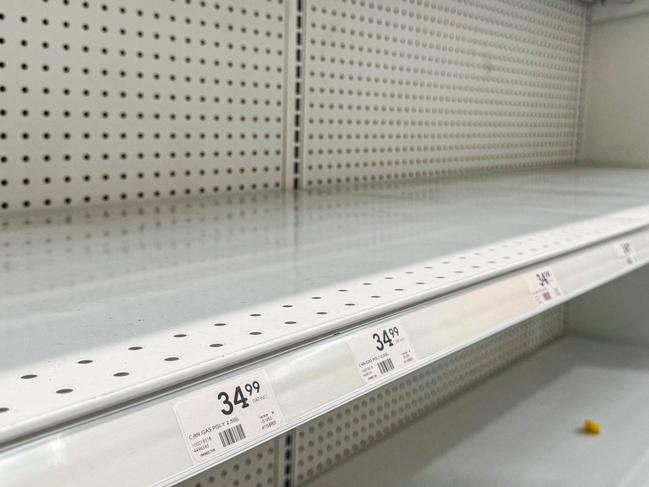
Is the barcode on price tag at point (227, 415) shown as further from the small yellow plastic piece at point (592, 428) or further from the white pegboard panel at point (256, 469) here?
the small yellow plastic piece at point (592, 428)

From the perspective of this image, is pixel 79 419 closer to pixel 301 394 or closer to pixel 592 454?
pixel 301 394

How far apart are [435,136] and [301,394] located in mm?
1494

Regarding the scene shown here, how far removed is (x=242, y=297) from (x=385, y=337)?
0.45ft

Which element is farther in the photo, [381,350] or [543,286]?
[543,286]

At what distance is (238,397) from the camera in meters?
0.49

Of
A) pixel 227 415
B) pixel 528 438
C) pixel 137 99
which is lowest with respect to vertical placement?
pixel 528 438

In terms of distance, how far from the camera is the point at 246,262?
76cm

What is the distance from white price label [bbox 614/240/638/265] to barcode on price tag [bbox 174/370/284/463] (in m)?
0.77

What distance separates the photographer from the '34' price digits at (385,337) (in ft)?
2.05

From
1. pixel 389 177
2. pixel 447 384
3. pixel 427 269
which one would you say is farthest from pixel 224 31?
pixel 447 384

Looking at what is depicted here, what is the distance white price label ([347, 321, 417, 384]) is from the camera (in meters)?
0.60

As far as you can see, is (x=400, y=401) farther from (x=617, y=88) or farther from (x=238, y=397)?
(x=617, y=88)

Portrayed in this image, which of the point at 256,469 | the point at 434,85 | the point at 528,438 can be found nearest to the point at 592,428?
the point at 528,438

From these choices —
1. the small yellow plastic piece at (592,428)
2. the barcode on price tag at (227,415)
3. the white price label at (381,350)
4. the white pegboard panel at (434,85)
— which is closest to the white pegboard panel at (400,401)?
the small yellow plastic piece at (592,428)
